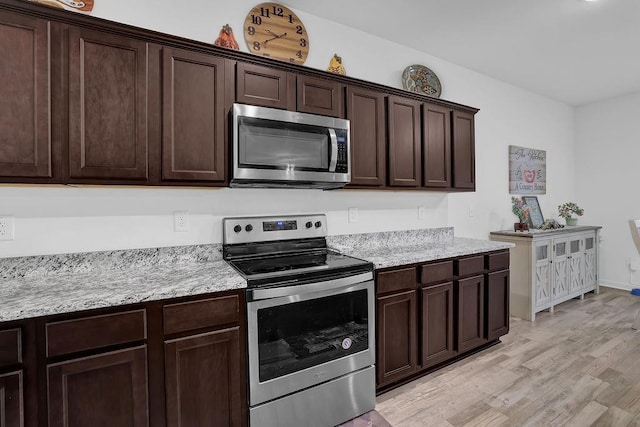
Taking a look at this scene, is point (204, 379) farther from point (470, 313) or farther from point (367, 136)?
point (470, 313)

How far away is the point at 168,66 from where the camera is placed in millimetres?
1775

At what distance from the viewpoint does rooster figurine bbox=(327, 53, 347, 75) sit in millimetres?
2660

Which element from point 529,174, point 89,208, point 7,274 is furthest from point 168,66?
point 529,174

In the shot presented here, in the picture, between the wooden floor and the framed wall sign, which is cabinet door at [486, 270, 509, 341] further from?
Result: the framed wall sign

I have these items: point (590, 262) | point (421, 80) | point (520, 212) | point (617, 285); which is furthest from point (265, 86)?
point (617, 285)

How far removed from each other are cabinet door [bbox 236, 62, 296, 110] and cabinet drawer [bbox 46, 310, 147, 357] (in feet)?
4.34

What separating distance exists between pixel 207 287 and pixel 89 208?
0.94 m

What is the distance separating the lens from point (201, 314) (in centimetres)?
153

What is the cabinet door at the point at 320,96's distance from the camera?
7.09ft

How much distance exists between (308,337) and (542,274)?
3106 millimetres

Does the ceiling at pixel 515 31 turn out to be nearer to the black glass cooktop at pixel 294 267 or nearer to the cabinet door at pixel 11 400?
the black glass cooktop at pixel 294 267

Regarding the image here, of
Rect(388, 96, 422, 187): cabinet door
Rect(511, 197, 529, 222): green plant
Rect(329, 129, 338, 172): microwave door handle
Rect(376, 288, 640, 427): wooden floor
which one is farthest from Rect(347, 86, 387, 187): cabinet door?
Rect(511, 197, 529, 222): green plant

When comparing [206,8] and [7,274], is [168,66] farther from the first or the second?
[7,274]

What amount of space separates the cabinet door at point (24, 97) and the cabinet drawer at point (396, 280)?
1890 mm
